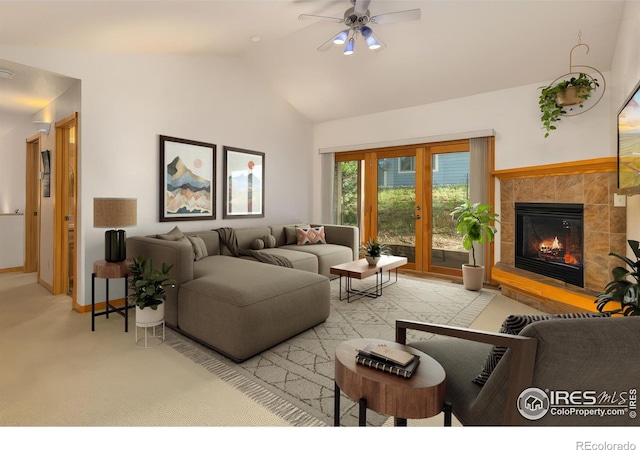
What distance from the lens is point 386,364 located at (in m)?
1.23

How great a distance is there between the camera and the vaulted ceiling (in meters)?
2.84

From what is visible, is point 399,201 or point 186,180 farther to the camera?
point 399,201

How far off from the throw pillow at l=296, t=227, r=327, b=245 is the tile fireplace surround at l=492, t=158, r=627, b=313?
8.37 feet

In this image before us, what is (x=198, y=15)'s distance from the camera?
123 inches

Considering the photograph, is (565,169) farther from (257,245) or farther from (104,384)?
(104,384)

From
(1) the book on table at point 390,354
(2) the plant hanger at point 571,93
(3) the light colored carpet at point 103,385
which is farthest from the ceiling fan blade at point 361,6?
(3) the light colored carpet at point 103,385

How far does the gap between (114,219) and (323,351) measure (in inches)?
84.9

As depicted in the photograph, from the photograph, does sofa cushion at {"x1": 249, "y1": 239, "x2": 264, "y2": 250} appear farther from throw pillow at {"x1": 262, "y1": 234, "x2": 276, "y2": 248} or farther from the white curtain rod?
the white curtain rod

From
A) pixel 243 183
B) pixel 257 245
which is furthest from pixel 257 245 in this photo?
pixel 243 183

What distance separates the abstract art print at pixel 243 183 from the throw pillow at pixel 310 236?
724mm

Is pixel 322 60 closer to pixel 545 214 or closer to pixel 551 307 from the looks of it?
pixel 545 214

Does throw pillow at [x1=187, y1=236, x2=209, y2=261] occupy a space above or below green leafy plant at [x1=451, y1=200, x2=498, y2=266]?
below

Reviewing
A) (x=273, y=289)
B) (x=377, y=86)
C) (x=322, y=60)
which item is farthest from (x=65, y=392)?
(x=377, y=86)

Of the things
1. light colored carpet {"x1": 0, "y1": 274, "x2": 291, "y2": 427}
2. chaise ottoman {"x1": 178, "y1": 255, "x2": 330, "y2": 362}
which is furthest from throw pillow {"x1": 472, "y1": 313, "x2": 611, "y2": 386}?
chaise ottoman {"x1": 178, "y1": 255, "x2": 330, "y2": 362}
